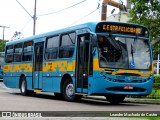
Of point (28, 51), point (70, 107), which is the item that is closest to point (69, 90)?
point (70, 107)

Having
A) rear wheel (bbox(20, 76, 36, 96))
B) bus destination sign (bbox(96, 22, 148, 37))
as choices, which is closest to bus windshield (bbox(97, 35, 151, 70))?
bus destination sign (bbox(96, 22, 148, 37))

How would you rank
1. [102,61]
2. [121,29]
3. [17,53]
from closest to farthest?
[102,61], [121,29], [17,53]

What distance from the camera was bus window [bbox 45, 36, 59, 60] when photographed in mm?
20200

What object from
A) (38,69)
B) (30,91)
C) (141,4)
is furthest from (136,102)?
(141,4)

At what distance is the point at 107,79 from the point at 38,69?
6.33 m

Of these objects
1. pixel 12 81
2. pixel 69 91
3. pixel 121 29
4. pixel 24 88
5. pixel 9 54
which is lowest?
pixel 24 88

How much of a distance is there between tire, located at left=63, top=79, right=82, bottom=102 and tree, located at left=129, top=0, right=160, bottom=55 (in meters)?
10.7

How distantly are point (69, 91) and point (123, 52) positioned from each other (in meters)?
3.19

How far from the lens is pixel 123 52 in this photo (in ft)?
56.3

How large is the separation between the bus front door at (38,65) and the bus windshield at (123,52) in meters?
5.70

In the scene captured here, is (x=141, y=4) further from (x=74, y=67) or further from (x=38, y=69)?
(x=74, y=67)

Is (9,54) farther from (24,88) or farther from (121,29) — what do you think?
(121,29)

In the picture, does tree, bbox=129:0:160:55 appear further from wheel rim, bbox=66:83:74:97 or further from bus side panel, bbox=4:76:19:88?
wheel rim, bbox=66:83:74:97

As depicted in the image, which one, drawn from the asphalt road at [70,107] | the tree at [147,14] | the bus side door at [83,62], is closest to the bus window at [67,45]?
the bus side door at [83,62]
